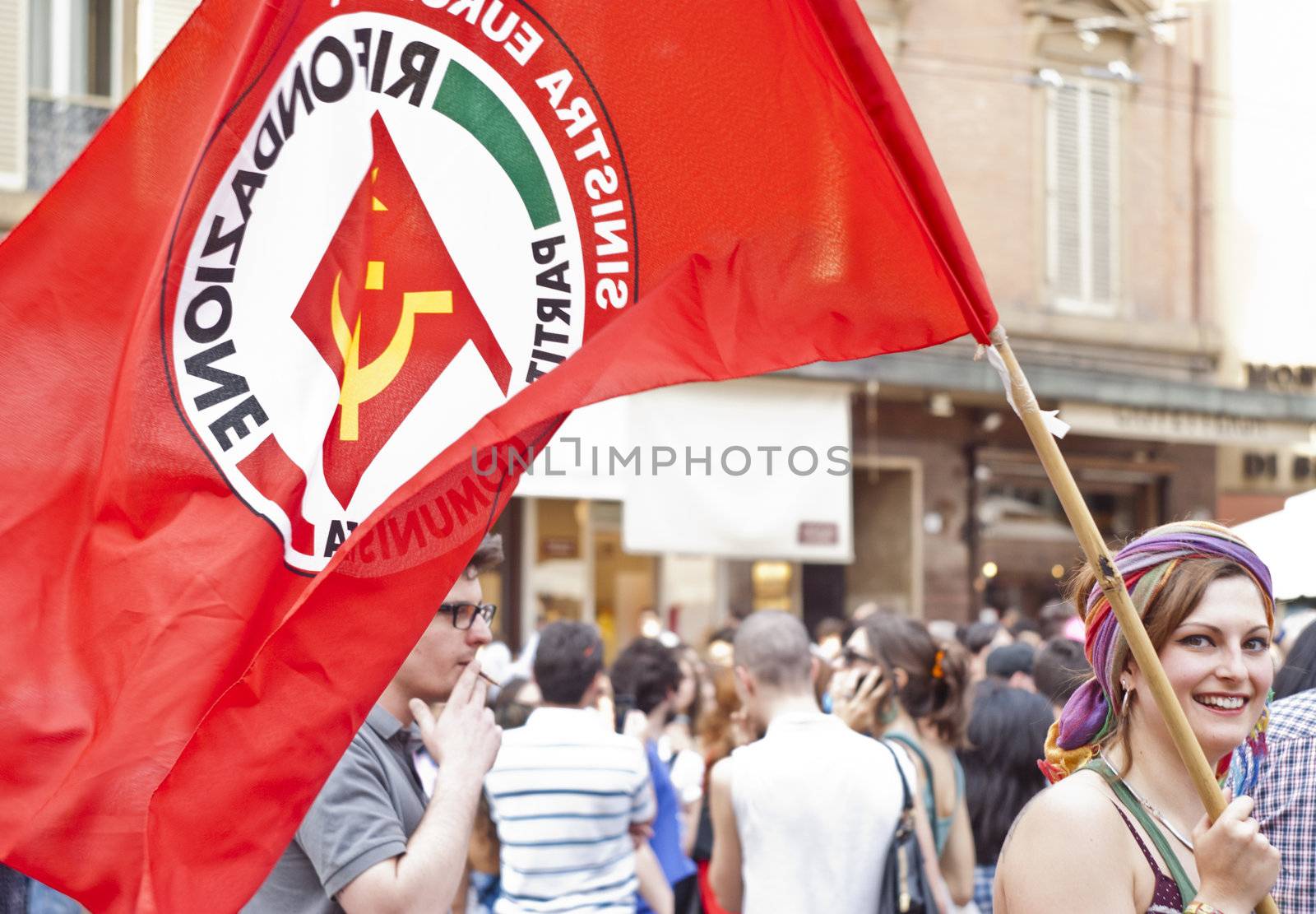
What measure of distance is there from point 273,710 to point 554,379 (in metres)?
0.66

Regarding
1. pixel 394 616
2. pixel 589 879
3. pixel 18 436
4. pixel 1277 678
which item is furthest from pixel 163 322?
pixel 1277 678

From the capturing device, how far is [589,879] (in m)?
4.92

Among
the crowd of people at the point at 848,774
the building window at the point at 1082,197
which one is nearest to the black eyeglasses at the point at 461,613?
the crowd of people at the point at 848,774

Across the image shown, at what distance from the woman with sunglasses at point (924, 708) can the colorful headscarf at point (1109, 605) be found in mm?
2795

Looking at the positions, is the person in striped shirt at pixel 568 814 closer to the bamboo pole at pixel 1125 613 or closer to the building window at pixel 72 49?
the bamboo pole at pixel 1125 613

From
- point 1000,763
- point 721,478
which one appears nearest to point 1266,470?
point 721,478

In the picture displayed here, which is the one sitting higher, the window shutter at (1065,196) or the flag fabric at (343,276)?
the window shutter at (1065,196)

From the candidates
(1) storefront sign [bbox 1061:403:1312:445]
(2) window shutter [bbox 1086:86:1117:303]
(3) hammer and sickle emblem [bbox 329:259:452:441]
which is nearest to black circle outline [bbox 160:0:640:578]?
(3) hammer and sickle emblem [bbox 329:259:452:441]

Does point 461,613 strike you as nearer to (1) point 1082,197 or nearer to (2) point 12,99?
(2) point 12,99

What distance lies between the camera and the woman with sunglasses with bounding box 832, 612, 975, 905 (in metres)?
5.66

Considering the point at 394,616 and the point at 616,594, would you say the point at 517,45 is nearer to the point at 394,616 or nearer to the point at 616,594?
the point at 394,616

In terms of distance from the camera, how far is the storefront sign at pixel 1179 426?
16359 millimetres

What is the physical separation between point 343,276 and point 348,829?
3.25 feet

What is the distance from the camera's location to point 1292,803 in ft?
12.5
